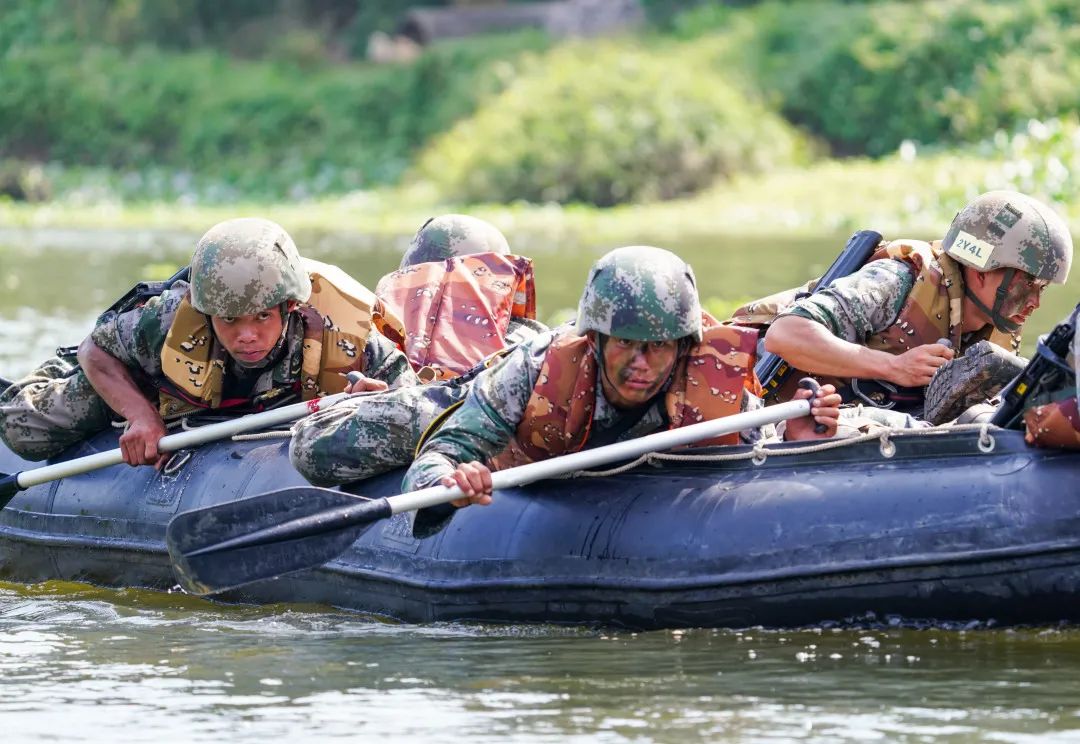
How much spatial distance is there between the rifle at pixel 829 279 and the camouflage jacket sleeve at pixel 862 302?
0.28 metres

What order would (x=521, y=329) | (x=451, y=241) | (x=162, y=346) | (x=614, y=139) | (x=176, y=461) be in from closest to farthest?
(x=162, y=346), (x=176, y=461), (x=521, y=329), (x=451, y=241), (x=614, y=139)

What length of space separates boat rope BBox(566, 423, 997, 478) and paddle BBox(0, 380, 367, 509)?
3.84 feet

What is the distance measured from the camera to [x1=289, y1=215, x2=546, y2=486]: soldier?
23.2 ft

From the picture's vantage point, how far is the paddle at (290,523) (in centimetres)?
648

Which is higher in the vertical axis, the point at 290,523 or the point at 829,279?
the point at 829,279

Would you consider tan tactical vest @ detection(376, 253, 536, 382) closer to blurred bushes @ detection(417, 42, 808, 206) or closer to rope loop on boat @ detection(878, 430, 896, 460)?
rope loop on boat @ detection(878, 430, 896, 460)

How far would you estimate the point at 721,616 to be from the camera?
21.3 ft

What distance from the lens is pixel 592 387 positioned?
21.5ft

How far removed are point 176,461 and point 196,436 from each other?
6.5 inches

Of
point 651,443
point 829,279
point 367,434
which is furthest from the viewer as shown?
point 829,279

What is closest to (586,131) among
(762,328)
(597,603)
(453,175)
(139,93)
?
(453,175)

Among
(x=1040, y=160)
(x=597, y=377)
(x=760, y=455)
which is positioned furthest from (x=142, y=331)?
(x=1040, y=160)

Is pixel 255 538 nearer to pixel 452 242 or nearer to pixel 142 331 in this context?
pixel 142 331

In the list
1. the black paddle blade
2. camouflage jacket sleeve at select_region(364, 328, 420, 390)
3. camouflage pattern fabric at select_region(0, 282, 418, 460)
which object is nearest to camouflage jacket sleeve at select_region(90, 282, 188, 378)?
camouflage pattern fabric at select_region(0, 282, 418, 460)
